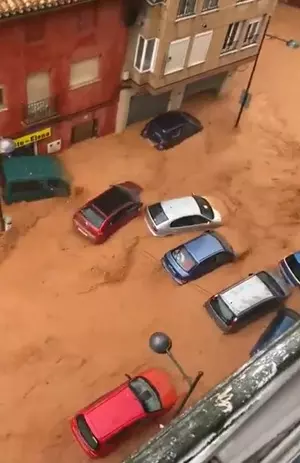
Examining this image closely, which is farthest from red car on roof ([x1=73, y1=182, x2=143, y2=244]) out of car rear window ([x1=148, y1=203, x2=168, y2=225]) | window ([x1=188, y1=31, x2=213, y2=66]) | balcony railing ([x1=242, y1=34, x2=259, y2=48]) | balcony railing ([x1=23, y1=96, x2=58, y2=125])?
balcony railing ([x1=242, y1=34, x2=259, y2=48])

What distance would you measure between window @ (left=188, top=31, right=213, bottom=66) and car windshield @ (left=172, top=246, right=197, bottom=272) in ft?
17.2

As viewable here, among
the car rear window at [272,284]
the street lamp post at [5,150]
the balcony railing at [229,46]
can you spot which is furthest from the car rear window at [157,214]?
the balcony railing at [229,46]

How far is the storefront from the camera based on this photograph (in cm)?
1539

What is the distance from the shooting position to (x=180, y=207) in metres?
15.6

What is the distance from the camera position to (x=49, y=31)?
44.7 ft

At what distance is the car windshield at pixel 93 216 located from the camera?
14922mm

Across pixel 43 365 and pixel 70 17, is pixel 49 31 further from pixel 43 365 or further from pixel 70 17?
pixel 43 365

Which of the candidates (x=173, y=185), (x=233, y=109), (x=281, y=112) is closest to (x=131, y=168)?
(x=173, y=185)

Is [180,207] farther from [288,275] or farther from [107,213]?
[288,275]

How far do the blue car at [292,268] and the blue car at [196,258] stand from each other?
133 centimetres

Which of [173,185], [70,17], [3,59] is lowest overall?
[173,185]

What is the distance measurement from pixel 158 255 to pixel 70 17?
6.09 m

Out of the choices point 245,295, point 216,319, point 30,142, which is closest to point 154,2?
point 30,142

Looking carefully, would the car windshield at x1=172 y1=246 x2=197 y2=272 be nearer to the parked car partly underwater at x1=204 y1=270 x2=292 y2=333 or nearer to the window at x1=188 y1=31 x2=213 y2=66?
the parked car partly underwater at x1=204 y1=270 x2=292 y2=333
